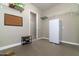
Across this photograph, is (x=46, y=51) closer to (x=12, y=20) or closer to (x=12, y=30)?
(x=12, y=30)

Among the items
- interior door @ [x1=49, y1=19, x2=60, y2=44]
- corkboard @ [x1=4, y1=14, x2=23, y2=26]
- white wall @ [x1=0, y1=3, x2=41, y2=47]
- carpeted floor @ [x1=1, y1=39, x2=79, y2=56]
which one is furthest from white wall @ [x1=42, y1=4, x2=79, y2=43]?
corkboard @ [x1=4, y1=14, x2=23, y2=26]

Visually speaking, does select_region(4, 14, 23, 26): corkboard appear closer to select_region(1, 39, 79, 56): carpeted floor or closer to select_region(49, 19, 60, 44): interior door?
select_region(1, 39, 79, 56): carpeted floor

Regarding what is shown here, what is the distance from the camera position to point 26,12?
466cm

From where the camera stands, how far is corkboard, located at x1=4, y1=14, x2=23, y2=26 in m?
3.45

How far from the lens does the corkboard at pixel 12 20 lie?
3454 millimetres

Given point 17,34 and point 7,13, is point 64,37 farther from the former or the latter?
point 7,13

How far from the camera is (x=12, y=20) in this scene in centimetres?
377

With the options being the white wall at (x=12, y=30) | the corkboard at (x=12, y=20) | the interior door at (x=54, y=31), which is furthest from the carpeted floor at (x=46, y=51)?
the corkboard at (x=12, y=20)

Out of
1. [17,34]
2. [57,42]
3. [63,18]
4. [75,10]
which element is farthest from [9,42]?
[75,10]

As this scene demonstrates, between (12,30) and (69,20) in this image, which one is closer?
(12,30)

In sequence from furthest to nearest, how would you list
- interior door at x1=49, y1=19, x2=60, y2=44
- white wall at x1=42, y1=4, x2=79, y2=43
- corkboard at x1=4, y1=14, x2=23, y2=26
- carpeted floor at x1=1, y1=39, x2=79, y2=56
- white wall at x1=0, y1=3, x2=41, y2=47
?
interior door at x1=49, y1=19, x2=60, y2=44
white wall at x1=42, y1=4, x2=79, y2=43
corkboard at x1=4, y1=14, x2=23, y2=26
white wall at x1=0, y1=3, x2=41, y2=47
carpeted floor at x1=1, y1=39, x2=79, y2=56

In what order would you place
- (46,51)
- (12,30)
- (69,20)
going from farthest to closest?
(69,20) → (12,30) → (46,51)

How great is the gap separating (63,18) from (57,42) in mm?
1514

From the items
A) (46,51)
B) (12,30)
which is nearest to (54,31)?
(46,51)
